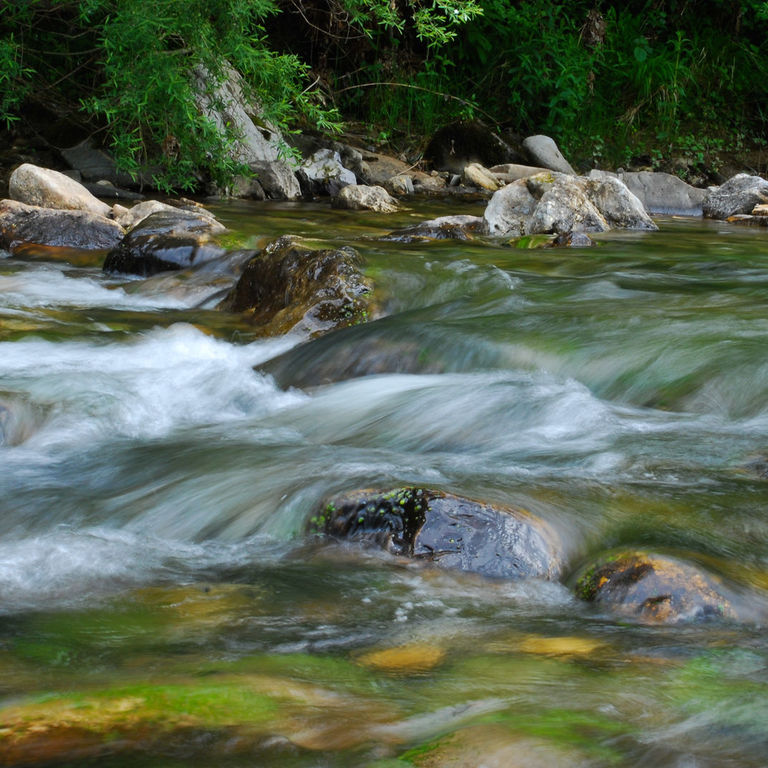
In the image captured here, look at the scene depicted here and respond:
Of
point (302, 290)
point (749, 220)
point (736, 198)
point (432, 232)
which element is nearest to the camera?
point (302, 290)

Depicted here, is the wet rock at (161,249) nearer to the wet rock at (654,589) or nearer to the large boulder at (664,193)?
the wet rock at (654,589)

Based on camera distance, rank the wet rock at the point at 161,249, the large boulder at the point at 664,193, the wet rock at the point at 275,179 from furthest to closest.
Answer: the large boulder at the point at 664,193
the wet rock at the point at 275,179
the wet rock at the point at 161,249

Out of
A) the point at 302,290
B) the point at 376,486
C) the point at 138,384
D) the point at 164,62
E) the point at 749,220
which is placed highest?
the point at 164,62

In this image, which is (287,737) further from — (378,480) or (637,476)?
(637,476)

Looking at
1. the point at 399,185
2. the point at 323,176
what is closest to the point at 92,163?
the point at 323,176

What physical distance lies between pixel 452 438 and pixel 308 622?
1.79 metres

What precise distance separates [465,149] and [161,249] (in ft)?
26.9

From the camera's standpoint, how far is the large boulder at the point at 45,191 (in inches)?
341

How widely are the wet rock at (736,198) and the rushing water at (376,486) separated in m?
5.21

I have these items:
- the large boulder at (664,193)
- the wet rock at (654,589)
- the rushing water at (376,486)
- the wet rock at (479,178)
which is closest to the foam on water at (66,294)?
the rushing water at (376,486)

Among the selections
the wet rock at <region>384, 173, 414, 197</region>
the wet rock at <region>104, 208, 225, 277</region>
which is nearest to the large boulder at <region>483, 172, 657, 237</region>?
the wet rock at <region>104, 208, 225, 277</region>

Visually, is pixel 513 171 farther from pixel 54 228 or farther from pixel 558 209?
pixel 54 228

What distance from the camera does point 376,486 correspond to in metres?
2.89

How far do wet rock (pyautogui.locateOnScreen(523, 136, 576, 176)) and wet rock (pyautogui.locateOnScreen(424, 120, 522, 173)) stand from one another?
0.77ft
